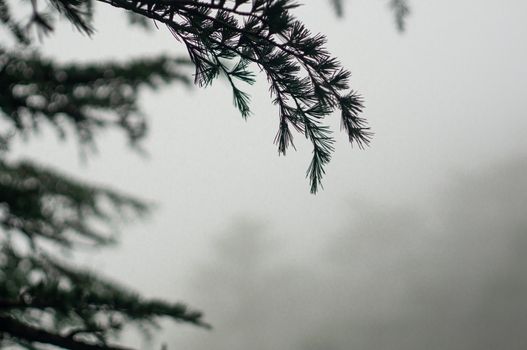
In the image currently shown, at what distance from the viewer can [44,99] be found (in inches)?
68.0

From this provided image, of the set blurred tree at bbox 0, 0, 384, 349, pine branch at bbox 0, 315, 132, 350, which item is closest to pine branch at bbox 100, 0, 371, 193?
blurred tree at bbox 0, 0, 384, 349

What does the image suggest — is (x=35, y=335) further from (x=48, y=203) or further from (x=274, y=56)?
(x=274, y=56)

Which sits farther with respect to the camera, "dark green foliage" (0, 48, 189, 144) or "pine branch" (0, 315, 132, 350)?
"dark green foliage" (0, 48, 189, 144)

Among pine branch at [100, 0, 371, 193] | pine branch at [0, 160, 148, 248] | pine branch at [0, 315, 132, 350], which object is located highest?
pine branch at [100, 0, 371, 193]

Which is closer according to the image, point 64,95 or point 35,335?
point 35,335

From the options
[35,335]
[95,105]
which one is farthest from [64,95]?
[35,335]

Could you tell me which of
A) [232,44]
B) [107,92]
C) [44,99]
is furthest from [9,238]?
[232,44]

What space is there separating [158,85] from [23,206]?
3.18 feet

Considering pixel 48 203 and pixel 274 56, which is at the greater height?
pixel 274 56

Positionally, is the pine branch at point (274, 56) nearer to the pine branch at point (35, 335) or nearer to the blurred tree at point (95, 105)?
the blurred tree at point (95, 105)

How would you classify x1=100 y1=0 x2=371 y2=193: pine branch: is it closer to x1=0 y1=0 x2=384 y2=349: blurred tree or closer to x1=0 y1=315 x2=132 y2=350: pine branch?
x1=0 y1=0 x2=384 y2=349: blurred tree

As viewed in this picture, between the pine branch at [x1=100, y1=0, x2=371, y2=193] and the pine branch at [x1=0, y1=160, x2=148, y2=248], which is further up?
the pine branch at [x1=100, y1=0, x2=371, y2=193]

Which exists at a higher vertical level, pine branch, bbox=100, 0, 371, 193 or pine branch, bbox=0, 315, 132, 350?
pine branch, bbox=100, 0, 371, 193

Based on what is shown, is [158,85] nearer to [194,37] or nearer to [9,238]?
[194,37]
